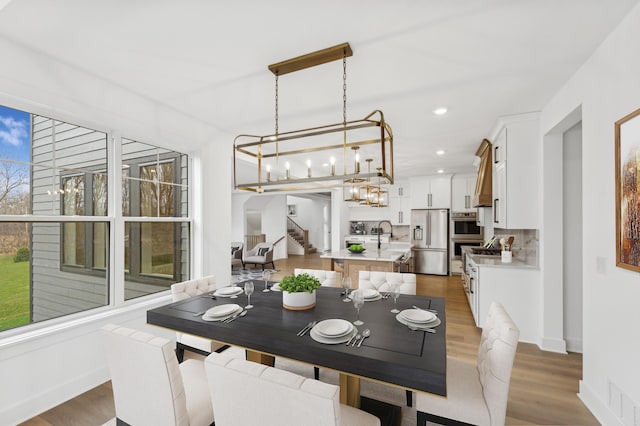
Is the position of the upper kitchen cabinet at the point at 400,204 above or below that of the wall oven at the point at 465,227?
above

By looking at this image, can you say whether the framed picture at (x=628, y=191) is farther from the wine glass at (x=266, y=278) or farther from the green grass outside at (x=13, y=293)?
the green grass outside at (x=13, y=293)

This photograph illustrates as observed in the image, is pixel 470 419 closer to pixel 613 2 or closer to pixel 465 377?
pixel 465 377

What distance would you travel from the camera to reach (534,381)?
2.48 meters

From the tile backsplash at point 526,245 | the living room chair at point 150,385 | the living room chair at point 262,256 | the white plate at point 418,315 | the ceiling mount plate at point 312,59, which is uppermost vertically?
the ceiling mount plate at point 312,59

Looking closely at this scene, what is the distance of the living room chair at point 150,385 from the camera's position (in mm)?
1322

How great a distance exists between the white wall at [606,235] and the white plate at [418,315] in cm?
114

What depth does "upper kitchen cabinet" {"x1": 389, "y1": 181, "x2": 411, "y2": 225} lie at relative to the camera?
7793 mm

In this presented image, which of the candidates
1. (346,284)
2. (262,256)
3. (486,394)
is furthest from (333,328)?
(262,256)

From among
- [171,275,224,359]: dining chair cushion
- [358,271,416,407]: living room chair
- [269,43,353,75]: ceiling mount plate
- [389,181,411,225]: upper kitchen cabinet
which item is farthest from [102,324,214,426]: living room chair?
[389,181,411,225]: upper kitchen cabinet

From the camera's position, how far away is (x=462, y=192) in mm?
6867

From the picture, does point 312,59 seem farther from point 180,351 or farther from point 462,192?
point 462,192

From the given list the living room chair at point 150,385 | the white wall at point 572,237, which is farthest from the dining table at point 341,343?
the white wall at point 572,237

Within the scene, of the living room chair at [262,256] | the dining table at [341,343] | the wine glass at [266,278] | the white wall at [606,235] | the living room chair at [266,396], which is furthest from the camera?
the living room chair at [262,256]

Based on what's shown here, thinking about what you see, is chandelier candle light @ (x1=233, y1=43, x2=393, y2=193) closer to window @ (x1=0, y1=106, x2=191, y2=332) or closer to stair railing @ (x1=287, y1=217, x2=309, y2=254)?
window @ (x1=0, y1=106, x2=191, y2=332)
